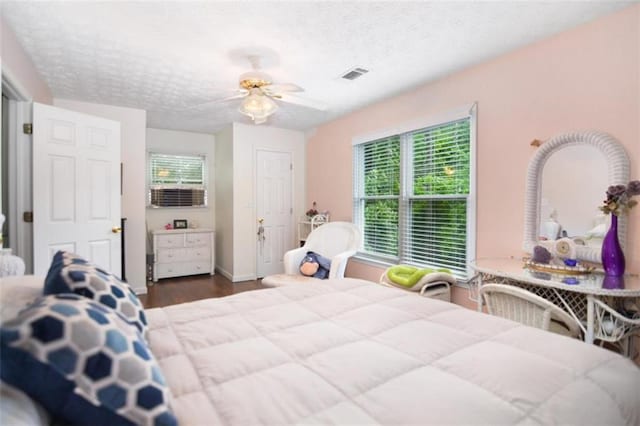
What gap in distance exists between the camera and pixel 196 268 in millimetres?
5281

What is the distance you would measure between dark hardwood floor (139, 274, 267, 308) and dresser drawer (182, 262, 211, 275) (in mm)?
83

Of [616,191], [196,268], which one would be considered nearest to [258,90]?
[616,191]

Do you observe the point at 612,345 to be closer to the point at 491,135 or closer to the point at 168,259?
the point at 491,135

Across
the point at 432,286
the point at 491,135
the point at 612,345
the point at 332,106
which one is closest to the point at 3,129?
the point at 332,106

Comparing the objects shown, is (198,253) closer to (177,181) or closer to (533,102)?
(177,181)

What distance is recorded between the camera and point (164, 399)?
71cm

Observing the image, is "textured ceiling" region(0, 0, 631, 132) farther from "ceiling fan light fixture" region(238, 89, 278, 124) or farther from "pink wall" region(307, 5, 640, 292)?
"ceiling fan light fixture" region(238, 89, 278, 124)

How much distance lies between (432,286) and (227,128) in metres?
3.83

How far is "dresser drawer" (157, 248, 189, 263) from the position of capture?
16.3ft

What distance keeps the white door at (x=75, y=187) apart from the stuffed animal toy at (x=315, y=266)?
1.95 metres

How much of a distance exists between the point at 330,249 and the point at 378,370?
301cm

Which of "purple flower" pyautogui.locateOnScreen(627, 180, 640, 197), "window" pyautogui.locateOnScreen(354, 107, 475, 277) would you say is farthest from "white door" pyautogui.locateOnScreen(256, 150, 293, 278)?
"purple flower" pyautogui.locateOnScreen(627, 180, 640, 197)

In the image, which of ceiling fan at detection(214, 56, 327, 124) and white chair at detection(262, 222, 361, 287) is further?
white chair at detection(262, 222, 361, 287)

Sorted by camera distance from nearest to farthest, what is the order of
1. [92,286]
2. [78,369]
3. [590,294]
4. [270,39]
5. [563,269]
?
[78,369] → [92,286] → [590,294] → [563,269] → [270,39]
